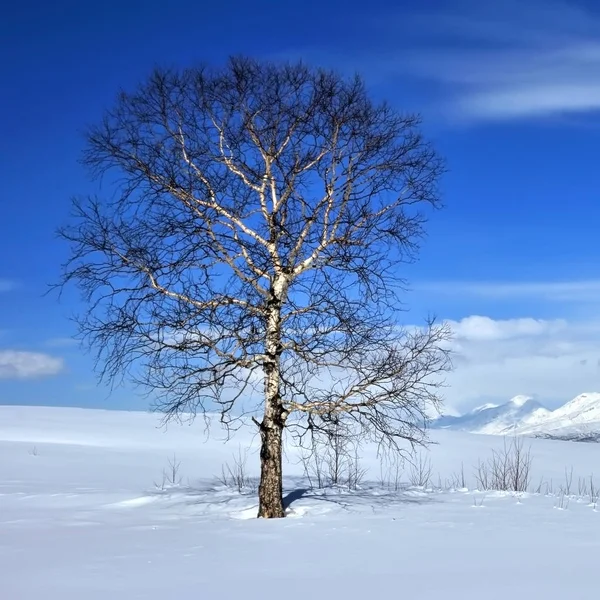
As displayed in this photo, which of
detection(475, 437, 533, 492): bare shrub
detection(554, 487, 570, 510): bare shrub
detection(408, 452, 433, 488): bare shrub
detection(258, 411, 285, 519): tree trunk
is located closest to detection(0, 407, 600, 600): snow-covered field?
detection(554, 487, 570, 510): bare shrub

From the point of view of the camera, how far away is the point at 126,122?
42.2ft

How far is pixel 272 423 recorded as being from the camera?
12.0 m

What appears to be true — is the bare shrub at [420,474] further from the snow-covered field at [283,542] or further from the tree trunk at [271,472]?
the tree trunk at [271,472]

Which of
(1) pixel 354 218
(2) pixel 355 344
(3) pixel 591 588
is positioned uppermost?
(1) pixel 354 218

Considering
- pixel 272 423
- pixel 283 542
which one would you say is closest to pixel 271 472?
pixel 272 423

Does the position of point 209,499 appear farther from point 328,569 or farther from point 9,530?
point 328,569

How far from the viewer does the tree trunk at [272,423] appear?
39.1 feet

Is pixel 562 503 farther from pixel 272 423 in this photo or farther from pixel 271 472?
pixel 272 423

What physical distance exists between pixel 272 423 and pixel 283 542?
8.17 feet

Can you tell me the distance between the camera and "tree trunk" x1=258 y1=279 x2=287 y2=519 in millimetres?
11930

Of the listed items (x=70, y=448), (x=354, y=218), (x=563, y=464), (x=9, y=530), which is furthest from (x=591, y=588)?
(x=563, y=464)

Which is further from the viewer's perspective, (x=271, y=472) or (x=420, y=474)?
(x=420, y=474)

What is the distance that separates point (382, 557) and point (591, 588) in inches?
90.7

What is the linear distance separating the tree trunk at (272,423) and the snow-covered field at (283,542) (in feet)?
1.69
